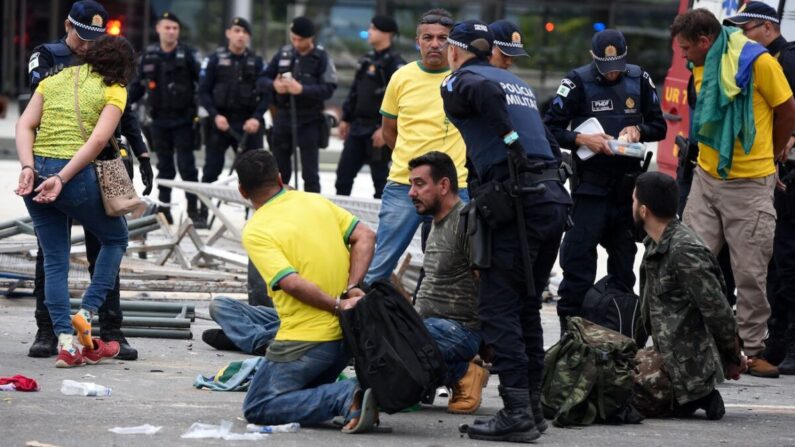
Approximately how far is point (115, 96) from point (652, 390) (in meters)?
2.90

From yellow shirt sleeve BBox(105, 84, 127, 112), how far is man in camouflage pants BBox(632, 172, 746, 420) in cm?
251

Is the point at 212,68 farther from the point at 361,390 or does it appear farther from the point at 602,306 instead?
the point at 361,390

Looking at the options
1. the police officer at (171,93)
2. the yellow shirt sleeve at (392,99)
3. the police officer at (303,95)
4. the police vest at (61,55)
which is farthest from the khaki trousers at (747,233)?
the police officer at (171,93)

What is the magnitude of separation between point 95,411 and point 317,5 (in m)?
20.0

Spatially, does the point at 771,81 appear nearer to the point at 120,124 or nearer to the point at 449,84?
the point at 449,84

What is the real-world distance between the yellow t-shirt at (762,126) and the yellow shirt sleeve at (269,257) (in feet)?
9.26

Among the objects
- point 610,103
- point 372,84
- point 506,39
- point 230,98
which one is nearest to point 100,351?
point 506,39

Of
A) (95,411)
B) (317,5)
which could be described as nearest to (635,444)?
(95,411)

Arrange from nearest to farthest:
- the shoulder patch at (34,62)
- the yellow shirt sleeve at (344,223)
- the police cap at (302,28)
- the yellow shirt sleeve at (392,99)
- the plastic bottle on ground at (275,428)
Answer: the plastic bottle on ground at (275,428) < the yellow shirt sleeve at (344,223) < the shoulder patch at (34,62) < the yellow shirt sleeve at (392,99) < the police cap at (302,28)

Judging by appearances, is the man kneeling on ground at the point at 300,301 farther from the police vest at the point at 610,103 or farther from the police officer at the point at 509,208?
the police vest at the point at 610,103

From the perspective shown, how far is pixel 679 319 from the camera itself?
6301mm

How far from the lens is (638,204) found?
6.48 metres

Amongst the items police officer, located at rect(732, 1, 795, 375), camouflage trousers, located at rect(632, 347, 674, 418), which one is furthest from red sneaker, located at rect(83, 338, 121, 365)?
police officer, located at rect(732, 1, 795, 375)

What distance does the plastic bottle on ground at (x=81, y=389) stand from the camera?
6247mm
